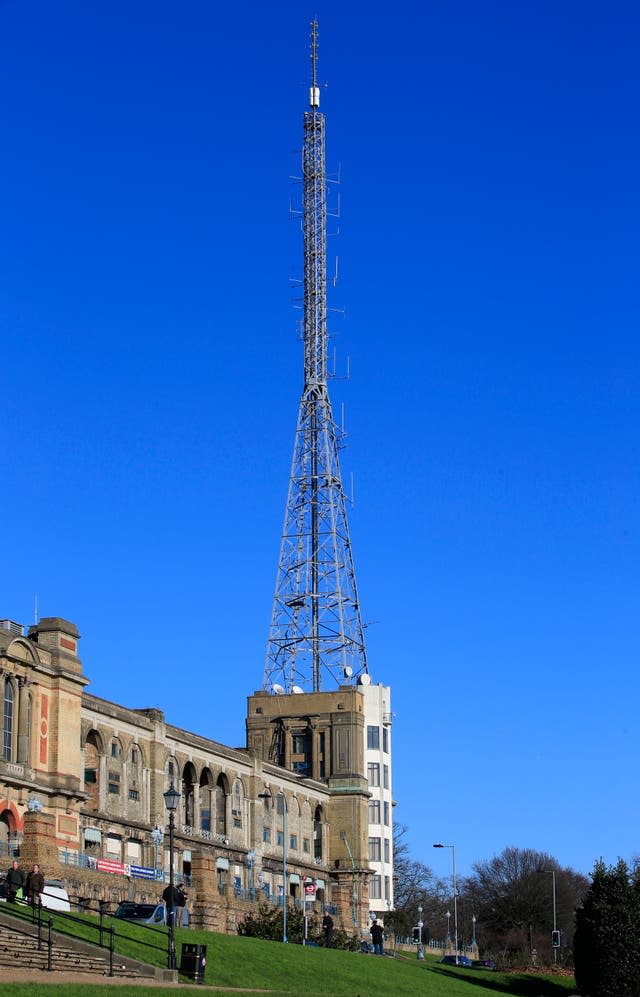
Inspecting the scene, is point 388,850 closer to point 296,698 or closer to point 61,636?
point 296,698

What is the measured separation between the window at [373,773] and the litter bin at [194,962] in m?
77.7

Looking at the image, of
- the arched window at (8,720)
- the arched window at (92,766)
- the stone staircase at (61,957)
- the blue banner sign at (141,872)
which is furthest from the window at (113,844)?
the stone staircase at (61,957)

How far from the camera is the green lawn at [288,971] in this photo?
43375 millimetres

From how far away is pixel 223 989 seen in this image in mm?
39844

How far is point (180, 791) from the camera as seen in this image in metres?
96.1

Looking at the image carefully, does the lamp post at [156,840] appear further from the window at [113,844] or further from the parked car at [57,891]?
the parked car at [57,891]

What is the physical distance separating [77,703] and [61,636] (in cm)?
362

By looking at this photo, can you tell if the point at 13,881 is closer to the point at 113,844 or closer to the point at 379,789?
the point at 113,844

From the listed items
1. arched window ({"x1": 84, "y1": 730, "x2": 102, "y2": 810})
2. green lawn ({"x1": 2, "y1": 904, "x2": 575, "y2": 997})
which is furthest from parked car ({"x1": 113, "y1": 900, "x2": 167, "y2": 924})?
arched window ({"x1": 84, "y1": 730, "x2": 102, "y2": 810})

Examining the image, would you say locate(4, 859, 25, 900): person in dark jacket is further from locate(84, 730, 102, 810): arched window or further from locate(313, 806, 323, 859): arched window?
locate(313, 806, 323, 859): arched window

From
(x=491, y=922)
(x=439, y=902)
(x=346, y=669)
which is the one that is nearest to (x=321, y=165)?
(x=346, y=669)

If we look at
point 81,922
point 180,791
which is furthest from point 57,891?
point 180,791

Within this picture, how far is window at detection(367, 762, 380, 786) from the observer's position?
392ft

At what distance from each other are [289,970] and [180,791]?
47.1 meters
